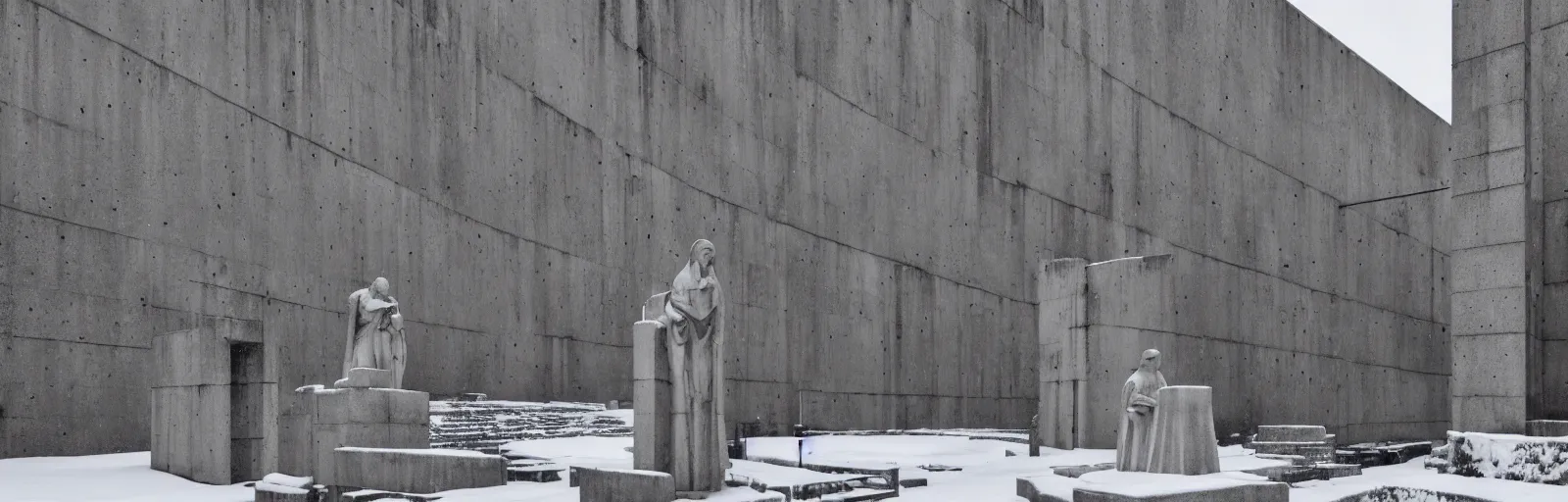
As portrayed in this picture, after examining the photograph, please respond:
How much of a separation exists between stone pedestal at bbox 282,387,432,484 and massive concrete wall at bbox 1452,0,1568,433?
448 inches

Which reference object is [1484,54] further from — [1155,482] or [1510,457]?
[1155,482]

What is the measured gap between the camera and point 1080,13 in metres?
31.9

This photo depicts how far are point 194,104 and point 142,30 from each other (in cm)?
104

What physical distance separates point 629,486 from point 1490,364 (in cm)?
1031

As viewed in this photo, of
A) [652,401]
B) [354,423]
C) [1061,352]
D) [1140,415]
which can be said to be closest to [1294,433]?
[1061,352]

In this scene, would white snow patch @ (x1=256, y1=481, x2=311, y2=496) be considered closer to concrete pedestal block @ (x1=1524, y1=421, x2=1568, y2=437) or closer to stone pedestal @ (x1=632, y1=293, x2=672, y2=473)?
stone pedestal @ (x1=632, y1=293, x2=672, y2=473)

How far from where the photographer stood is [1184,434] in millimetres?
12133

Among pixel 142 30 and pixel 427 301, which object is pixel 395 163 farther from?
pixel 142 30

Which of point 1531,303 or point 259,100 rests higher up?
point 259,100

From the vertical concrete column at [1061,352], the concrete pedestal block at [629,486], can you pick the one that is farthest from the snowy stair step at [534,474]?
the vertical concrete column at [1061,352]

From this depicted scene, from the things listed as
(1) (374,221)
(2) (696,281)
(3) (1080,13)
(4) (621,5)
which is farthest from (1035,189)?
(2) (696,281)

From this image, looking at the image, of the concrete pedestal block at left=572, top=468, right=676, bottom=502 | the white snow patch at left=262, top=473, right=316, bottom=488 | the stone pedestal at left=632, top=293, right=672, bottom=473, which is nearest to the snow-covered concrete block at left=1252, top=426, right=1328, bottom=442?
the stone pedestal at left=632, top=293, right=672, bottom=473

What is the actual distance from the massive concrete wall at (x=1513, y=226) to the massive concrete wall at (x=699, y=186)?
12175mm

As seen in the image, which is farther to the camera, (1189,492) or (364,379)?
(364,379)
